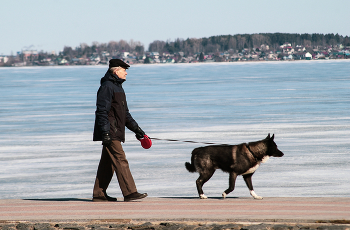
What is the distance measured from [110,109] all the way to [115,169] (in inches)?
28.9

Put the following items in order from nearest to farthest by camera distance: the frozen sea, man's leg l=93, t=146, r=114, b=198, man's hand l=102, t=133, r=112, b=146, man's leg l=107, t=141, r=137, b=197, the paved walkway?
the paved walkway
man's hand l=102, t=133, r=112, b=146
man's leg l=107, t=141, r=137, b=197
man's leg l=93, t=146, r=114, b=198
the frozen sea

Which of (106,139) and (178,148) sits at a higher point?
(106,139)

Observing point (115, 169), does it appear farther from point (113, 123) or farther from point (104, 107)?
point (104, 107)

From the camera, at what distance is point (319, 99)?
90.5 feet

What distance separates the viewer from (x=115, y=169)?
22.2ft

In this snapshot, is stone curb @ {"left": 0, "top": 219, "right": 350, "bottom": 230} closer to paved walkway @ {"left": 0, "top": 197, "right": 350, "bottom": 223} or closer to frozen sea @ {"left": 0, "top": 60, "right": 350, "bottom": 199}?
paved walkway @ {"left": 0, "top": 197, "right": 350, "bottom": 223}

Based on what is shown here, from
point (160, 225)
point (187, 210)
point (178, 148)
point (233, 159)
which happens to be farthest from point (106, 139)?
point (178, 148)

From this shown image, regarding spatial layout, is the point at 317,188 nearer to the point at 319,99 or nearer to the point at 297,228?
the point at 297,228

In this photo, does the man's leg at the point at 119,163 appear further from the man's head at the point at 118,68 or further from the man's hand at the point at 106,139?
the man's head at the point at 118,68

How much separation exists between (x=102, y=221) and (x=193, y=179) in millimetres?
4064

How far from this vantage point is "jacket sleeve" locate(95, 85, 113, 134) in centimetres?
654

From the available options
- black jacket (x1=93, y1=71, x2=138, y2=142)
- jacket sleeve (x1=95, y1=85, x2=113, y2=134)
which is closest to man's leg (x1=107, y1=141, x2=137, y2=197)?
black jacket (x1=93, y1=71, x2=138, y2=142)

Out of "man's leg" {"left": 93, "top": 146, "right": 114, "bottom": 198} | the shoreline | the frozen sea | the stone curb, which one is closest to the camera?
the stone curb

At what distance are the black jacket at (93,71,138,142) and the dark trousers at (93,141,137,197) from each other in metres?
0.16
